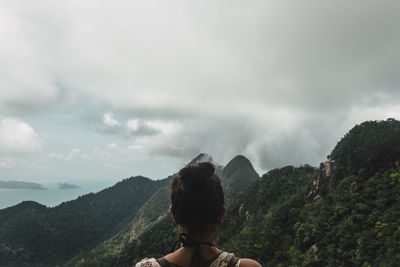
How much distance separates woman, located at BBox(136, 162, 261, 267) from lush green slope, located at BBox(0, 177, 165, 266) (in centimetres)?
15319

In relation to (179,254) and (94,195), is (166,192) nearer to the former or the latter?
(94,195)

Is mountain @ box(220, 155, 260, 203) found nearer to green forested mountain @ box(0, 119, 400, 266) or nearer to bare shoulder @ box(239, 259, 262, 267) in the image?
green forested mountain @ box(0, 119, 400, 266)

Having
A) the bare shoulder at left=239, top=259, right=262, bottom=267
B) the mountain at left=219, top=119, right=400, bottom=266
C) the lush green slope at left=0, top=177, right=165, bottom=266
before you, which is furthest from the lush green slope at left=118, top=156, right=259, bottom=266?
the lush green slope at left=0, top=177, right=165, bottom=266

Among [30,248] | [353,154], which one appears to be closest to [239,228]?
[353,154]

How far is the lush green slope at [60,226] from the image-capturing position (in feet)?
422

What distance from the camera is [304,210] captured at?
131 ft

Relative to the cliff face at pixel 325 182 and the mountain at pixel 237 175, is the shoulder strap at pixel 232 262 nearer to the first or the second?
the cliff face at pixel 325 182

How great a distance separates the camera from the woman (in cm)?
231

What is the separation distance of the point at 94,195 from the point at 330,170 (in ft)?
588

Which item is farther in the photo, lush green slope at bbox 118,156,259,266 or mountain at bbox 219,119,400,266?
lush green slope at bbox 118,156,259,266

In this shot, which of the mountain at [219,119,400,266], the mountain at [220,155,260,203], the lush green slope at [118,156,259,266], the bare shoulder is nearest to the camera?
the bare shoulder

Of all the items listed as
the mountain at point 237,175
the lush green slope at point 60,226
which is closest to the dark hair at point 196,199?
the mountain at point 237,175

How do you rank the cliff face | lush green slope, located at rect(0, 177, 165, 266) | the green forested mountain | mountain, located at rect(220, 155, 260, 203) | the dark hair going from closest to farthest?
the dark hair
the green forested mountain
the cliff face
mountain, located at rect(220, 155, 260, 203)
lush green slope, located at rect(0, 177, 165, 266)

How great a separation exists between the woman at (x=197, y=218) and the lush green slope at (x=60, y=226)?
15319 centimetres
